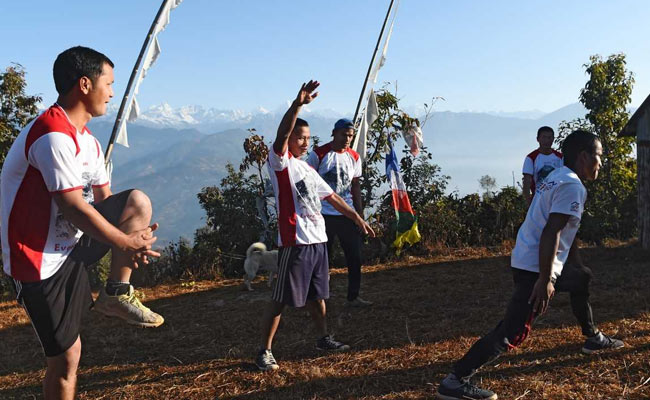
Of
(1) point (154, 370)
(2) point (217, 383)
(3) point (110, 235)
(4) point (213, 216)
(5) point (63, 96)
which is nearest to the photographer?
(3) point (110, 235)

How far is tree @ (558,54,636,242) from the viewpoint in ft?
38.8

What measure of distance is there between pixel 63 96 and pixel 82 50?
0.27m

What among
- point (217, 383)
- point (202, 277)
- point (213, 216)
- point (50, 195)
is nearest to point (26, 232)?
point (50, 195)

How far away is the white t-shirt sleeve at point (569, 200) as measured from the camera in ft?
10.3

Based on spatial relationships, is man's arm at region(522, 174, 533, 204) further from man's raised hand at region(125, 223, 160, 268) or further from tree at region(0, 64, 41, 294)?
tree at region(0, 64, 41, 294)

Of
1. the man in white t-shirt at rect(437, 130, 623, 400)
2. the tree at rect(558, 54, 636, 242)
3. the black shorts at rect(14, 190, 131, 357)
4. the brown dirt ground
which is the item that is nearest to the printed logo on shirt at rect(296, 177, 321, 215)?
the brown dirt ground

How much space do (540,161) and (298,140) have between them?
3.98 meters

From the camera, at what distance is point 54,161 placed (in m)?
2.38

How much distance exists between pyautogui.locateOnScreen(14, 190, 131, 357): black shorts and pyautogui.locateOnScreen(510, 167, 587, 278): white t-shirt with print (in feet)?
9.10

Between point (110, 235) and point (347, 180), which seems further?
point (347, 180)

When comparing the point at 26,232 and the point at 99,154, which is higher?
the point at 99,154

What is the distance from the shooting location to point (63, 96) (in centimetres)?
263

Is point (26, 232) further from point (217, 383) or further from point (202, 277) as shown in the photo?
point (202, 277)

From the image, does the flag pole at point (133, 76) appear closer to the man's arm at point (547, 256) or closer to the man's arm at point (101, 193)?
the man's arm at point (101, 193)
